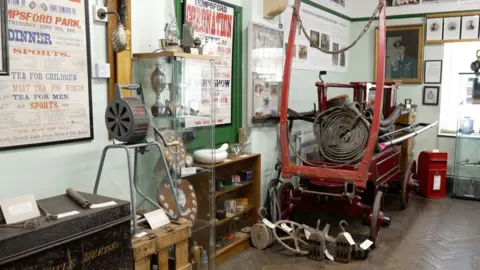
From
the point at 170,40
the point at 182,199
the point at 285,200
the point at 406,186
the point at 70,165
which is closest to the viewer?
the point at 70,165

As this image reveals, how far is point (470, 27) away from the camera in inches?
262

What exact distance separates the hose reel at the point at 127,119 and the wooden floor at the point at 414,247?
1.90m

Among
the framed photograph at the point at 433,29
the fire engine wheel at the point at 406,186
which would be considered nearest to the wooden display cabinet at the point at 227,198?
the fire engine wheel at the point at 406,186

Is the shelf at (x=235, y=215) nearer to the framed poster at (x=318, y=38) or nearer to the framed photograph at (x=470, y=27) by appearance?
the framed poster at (x=318, y=38)

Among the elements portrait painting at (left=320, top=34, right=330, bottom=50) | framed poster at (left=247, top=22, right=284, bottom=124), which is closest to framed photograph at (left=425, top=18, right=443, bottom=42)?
portrait painting at (left=320, top=34, right=330, bottom=50)

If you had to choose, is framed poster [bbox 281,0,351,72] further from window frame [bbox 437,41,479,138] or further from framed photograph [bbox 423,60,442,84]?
window frame [bbox 437,41,479,138]

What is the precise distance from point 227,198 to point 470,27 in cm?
479

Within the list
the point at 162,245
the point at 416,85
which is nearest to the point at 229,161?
the point at 162,245

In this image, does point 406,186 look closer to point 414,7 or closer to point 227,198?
point 227,198

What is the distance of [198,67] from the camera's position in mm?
3436

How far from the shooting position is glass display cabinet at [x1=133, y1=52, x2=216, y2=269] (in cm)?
324

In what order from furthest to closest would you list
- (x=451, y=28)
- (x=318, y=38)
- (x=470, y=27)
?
(x=451, y=28) < (x=470, y=27) < (x=318, y=38)

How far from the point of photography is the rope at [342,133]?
4492mm

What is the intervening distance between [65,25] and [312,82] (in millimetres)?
4080
